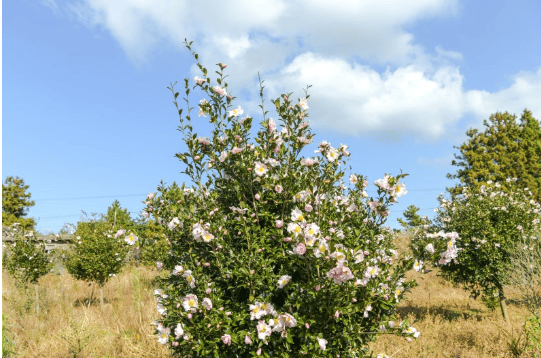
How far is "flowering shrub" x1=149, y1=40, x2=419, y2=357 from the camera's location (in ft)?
11.5

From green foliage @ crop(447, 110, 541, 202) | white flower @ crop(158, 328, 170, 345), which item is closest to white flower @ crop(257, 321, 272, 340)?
white flower @ crop(158, 328, 170, 345)

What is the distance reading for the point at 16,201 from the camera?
110 feet

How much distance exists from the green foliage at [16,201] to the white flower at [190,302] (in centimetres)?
3407

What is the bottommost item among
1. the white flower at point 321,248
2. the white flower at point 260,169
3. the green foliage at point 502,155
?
the white flower at point 321,248

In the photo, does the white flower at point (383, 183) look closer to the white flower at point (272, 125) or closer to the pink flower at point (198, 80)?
the white flower at point (272, 125)

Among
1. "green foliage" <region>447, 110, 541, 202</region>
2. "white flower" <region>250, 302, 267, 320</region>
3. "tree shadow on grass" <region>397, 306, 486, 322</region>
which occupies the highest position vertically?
"green foliage" <region>447, 110, 541, 202</region>

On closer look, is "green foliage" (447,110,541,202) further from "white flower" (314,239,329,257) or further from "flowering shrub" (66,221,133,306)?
"white flower" (314,239,329,257)

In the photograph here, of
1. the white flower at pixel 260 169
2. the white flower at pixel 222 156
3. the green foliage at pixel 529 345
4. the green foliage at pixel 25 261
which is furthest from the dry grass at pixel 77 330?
the green foliage at pixel 529 345

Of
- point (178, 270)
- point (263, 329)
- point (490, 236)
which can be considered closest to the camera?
point (263, 329)

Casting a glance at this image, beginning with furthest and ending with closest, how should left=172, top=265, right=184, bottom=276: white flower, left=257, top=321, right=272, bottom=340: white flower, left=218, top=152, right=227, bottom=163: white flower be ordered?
left=218, top=152, right=227, bottom=163: white flower, left=172, top=265, right=184, bottom=276: white flower, left=257, top=321, right=272, bottom=340: white flower

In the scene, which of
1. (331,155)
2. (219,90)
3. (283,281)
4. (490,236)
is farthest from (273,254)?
(490,236)

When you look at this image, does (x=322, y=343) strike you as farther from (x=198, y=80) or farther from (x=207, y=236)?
(x=198, y=80)

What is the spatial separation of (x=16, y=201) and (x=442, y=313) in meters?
33.9

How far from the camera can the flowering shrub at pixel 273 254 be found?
11.5 ft
